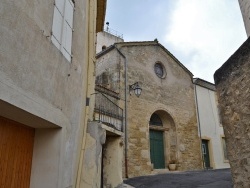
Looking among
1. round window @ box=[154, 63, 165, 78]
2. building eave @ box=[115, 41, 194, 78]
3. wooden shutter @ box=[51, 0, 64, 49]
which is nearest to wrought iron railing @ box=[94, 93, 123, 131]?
wooden shutter @ box=[51, 0, 64, 49]

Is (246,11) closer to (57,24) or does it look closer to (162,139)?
(57,24)

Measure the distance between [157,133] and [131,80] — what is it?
353 cm

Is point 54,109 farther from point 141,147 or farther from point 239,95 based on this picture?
point 141,147

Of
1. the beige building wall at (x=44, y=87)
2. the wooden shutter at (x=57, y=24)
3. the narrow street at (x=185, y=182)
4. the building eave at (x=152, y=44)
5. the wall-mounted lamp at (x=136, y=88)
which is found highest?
the building eave at (x=152, y=44)

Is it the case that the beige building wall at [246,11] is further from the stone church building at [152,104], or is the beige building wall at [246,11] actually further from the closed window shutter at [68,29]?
the stone church building at [152,104]

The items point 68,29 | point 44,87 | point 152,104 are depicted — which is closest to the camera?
point 44,87

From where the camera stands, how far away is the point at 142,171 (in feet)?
37.8

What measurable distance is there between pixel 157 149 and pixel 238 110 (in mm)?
9732

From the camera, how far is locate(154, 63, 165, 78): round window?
1460 cm

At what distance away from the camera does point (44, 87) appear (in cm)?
360

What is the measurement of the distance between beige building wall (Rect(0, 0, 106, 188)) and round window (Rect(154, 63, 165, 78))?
946cm

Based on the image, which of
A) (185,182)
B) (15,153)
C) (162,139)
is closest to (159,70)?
(162,139)

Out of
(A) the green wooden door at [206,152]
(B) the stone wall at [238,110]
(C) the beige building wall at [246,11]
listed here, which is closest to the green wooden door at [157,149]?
(A) the green wooden door at [206,152]

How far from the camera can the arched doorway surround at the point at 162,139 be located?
529 inches
